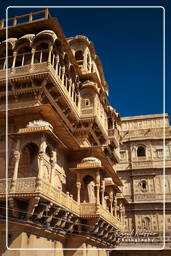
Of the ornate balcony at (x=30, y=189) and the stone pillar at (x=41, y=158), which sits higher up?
the stone pillar at (x=41, y=158)

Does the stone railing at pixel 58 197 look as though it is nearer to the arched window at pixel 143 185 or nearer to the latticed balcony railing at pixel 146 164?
the arched window at pixel 143 185

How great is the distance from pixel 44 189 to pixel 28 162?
312 cm

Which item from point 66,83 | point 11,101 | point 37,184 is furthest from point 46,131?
point 66,83

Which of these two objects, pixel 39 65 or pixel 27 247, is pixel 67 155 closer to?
pixel 39 65

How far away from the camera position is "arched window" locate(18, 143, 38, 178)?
531 inches

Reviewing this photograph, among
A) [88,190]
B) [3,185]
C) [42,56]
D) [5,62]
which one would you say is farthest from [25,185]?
[5,62]

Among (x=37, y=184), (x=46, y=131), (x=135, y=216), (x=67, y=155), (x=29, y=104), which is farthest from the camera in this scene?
(x=135, y=216)

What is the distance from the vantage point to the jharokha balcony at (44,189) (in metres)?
11.0

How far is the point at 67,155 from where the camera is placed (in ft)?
57.3

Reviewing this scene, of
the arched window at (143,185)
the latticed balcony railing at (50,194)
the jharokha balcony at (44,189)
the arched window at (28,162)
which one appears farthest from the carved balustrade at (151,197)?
the arched window at (28,162)

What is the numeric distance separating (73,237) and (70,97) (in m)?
8.83

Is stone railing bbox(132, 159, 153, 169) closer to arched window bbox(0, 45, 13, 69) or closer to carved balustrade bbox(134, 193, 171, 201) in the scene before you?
carved balustrade bbox(134, 193, 171, 201)

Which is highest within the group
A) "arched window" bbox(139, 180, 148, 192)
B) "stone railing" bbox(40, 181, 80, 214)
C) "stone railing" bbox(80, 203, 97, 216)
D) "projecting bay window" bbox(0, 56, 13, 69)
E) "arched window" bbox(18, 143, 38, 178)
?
"projecting bay window" bbox(0, 56, 13, 69)

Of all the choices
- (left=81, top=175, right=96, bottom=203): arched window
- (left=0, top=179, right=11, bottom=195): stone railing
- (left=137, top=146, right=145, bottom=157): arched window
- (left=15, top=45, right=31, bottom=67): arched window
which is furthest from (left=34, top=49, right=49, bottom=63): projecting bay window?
(left=137, top=146, right=145, bottom=157): arched window
